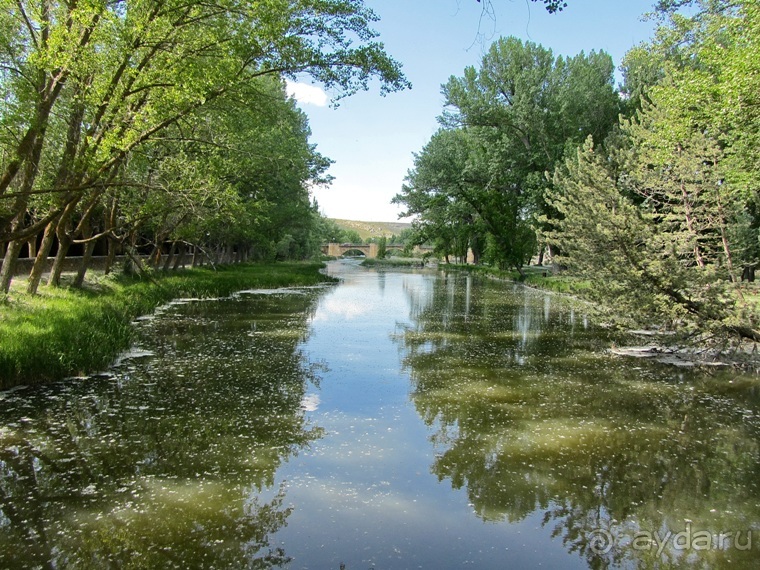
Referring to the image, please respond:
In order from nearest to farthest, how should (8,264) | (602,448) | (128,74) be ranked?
(602,448), (128,74), (8,264)

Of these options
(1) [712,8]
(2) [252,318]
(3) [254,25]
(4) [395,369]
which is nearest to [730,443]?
(4) [395,369]

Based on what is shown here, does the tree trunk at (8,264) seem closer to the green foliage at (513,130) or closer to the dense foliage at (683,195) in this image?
the dense foliage at (683,195)

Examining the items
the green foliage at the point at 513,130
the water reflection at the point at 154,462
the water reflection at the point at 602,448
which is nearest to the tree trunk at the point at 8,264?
the water reflection at the point at 154,462

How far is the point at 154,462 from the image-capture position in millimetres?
6781

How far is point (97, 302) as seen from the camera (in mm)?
16500

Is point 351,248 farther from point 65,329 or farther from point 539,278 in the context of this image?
point 65,329

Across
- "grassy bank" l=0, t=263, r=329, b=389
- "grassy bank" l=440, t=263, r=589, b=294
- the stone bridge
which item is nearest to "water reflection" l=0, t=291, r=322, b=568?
"grassy bank" l=0, t=263, r=329, b=389

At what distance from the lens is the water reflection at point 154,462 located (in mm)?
4977

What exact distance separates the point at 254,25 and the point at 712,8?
40.0 ft

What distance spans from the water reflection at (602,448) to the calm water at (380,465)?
0.03 m

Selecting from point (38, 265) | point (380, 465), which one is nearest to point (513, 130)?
point (38, 265)

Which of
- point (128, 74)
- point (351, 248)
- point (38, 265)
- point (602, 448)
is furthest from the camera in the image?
point (351, 248)

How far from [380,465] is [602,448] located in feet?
9.42

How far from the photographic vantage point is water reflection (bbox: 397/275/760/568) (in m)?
5.41
